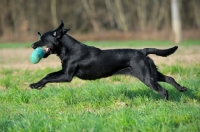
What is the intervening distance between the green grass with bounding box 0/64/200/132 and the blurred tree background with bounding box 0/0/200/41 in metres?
33.8

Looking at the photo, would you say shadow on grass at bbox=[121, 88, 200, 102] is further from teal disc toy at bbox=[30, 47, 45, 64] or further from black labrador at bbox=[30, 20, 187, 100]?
teal disc toy at bbox=[30, 47, 45, 64]

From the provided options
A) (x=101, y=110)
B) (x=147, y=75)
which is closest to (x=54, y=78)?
(x=101, y=110)

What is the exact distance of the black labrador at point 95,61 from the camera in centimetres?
731

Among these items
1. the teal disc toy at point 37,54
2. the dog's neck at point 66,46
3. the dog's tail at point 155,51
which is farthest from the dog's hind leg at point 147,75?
the teal disc toy at point 37,54

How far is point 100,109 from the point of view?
667 cm

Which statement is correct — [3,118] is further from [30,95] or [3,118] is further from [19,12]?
[19,12]

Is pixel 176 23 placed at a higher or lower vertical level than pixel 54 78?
higher

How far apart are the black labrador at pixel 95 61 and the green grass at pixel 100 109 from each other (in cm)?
36

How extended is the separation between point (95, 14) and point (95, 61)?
123ft

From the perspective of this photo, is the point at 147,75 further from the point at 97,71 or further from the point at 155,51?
the point at 97,71

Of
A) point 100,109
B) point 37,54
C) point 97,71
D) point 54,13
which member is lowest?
point 100,109

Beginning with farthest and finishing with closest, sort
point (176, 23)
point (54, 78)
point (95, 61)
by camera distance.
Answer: point (176, 23) < point (95, 61) < point (54, 78)

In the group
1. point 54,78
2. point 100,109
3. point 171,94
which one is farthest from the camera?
point 171,94

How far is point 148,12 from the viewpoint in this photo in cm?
4519
